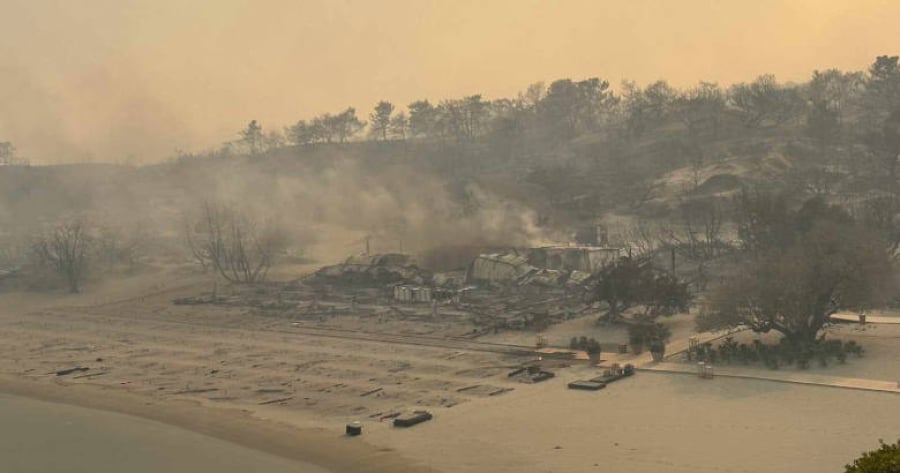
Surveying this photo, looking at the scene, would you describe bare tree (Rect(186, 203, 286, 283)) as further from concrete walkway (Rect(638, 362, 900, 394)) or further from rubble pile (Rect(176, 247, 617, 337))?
concrete walkway (Rect(638, 362, 900, 394))

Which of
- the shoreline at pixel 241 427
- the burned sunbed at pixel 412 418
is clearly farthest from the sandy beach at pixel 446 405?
the burned sunbed at pixel 412 418

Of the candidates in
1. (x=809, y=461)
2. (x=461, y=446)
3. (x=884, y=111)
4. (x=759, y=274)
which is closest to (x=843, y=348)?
(x=759, y=274)

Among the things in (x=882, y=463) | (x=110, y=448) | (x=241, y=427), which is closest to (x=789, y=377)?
(x=241, y=427)

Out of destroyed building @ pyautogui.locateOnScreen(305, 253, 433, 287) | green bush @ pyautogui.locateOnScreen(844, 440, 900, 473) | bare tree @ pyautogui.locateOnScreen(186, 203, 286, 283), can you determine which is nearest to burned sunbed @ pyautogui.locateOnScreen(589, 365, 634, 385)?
green bush @ pyautogui.locateOnScreen(844, 440, 900, 473)

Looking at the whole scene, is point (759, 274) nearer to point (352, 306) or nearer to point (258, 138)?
point (352, 306)

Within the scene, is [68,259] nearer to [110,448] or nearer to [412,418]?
[110,448]
